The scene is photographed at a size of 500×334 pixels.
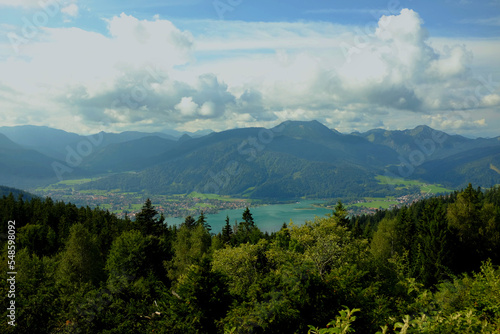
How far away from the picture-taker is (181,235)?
5588 cm

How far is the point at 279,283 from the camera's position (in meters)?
12.0

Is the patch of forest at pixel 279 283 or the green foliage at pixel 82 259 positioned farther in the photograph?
the green foliage at pixel 82 259

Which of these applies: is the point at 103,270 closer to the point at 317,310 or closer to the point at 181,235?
the point at 181,235

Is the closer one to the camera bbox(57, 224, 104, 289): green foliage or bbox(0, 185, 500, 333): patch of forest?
bbox(0, 185, 500, 333): patch of forest

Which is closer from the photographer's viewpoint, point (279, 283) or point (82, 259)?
point (279, 283)

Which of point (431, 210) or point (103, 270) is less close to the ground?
point (431, 210)

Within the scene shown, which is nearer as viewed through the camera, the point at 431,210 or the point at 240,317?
the point at 240,317

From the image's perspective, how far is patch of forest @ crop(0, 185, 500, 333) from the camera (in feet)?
35.0

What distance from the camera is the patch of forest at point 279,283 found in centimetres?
1066

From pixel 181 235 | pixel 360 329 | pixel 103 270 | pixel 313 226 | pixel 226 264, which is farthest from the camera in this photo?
pixel 181 235

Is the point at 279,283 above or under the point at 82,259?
above

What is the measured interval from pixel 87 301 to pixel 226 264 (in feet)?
34.3

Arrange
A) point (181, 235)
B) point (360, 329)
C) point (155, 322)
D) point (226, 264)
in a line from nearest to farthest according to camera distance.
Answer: point (360, 329)
point (155, 322)
point (226, 264)
point (181, 235)

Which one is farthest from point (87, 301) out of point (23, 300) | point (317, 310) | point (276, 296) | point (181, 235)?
point (181, 235)
